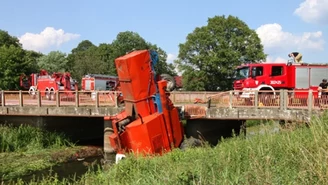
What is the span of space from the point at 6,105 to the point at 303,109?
16564 mm

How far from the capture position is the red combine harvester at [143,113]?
13320mm

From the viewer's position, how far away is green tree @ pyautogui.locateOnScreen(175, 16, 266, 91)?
49594 mm

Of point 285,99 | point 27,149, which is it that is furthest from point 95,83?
point 285,99

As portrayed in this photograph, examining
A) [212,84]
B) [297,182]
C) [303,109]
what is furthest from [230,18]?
[297,182]

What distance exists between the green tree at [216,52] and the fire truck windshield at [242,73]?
28.7 metres

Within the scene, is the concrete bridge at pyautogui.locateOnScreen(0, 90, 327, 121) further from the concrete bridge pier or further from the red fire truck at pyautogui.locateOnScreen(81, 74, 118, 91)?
the red fire truck at pyautogui.locateOnScreen(81, 74, 118, 91)

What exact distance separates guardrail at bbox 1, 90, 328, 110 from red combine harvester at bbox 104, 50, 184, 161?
3228mm

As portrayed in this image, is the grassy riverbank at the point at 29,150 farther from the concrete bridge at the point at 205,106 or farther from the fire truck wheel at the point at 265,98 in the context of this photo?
the fire truck wheel at the point at 265,98

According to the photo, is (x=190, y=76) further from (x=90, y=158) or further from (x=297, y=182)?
(x=297, y=182)

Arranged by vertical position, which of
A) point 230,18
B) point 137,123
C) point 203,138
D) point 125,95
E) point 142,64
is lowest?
point 203,138

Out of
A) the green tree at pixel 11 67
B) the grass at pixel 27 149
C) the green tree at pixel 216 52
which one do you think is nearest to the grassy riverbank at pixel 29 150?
the grass at pixel 27 149

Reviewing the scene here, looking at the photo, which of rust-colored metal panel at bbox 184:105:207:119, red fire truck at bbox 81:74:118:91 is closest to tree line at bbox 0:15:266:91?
red fire truck at bbox 81:74:118:91

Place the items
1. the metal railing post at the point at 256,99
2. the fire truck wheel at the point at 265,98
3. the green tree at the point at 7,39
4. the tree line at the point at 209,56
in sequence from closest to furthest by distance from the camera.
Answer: the fire truck wheel at the point at 265,98, the metal railing post at the point at 256,99, the tree line at the point at 209,56, the green tree at the point at 7,39

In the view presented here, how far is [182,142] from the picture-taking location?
49.4 feet
